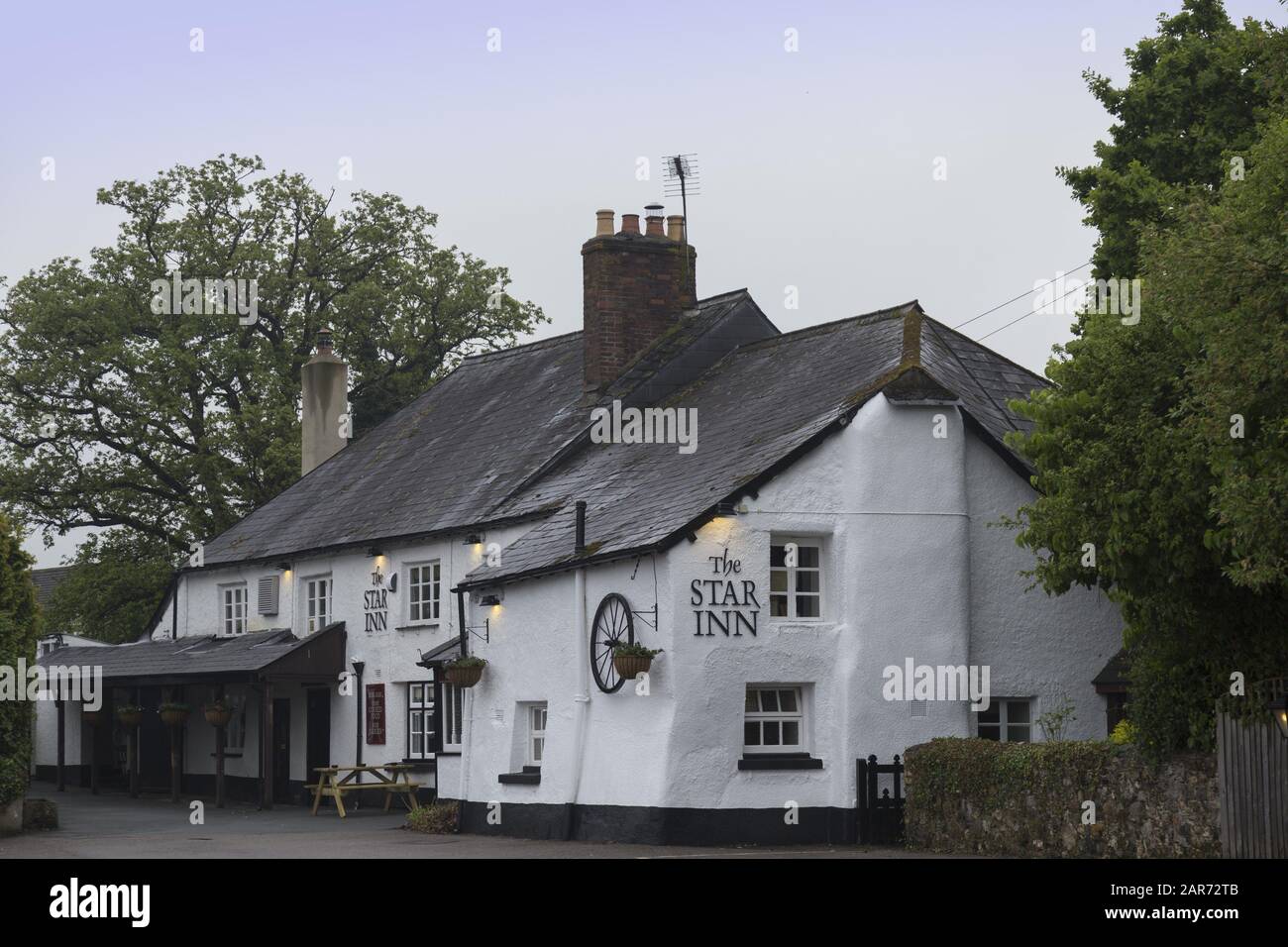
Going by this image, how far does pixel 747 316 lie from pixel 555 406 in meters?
3.98

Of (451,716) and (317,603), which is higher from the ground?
(317,603)

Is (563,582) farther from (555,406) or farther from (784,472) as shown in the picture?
(555,406)

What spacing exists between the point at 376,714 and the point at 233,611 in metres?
6.56

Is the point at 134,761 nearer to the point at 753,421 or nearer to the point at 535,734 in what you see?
the point at 535,734

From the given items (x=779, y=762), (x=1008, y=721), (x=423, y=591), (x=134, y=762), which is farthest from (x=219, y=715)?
(x=1008, y=721)

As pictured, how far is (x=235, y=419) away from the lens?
4722 cm

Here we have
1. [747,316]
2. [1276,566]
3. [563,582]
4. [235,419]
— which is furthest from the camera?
[235,419]

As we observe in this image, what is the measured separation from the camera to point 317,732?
36062mm

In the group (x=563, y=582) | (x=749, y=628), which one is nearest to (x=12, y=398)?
(x=563, y=582)

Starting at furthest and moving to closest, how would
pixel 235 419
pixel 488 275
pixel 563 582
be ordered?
pixel 488 275 → pixel 235 419 → pixel 563 582

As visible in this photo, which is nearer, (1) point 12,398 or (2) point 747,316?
(2) point 747,316

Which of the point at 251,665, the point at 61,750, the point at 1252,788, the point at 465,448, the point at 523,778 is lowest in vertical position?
the point at 61,750

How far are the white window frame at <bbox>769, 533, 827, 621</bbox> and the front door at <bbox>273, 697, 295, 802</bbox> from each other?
15.8 meters

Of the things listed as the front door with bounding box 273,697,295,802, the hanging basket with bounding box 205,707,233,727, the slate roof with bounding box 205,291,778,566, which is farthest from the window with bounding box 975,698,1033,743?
the front door with bounding box 273,697,295,802
